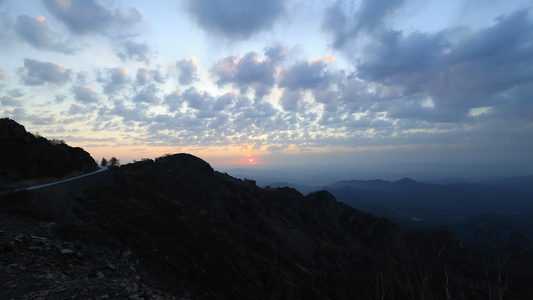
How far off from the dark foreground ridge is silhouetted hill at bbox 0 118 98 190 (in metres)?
5.63

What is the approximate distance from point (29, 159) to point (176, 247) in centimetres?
3344

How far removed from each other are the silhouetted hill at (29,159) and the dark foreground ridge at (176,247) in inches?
222

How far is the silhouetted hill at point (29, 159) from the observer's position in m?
35.2

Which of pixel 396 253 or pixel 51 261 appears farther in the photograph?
pixel 396 253

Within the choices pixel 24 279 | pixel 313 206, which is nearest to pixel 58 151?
pixel 24 279

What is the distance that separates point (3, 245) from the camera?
40.7 ft

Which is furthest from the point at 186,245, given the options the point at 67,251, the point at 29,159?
the point at 29,159

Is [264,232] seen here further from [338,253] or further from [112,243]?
[112,243]

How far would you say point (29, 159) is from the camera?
4041 cm

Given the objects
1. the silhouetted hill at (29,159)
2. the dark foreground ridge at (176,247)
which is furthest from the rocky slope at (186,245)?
the silhouetted hill at (29,159)

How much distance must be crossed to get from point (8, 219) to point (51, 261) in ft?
37.0

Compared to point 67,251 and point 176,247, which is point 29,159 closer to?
point 176,247

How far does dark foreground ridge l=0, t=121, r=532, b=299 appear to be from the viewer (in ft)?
41.1

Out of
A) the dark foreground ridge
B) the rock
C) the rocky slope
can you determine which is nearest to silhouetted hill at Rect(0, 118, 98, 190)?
the dark foreground ridge
